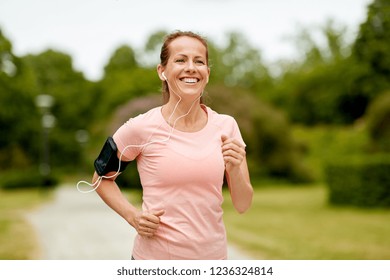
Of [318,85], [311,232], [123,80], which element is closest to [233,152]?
[311,232]

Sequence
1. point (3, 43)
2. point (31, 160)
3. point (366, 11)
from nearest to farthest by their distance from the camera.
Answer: point (3, 43) → point (366, 11) → point (31, 160)

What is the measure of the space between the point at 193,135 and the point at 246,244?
639cm

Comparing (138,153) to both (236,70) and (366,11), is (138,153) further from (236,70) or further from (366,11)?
(236,70)

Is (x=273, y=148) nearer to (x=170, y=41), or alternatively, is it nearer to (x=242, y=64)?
(x=242, y=64)

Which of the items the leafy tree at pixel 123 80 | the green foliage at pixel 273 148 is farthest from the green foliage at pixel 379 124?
the leafy tree at pixel 123 80

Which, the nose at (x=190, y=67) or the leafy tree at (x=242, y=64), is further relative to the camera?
the leafy tree at (x=242, y=64)

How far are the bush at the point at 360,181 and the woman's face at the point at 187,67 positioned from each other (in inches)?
529

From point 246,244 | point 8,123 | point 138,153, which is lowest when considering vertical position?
point 138,153

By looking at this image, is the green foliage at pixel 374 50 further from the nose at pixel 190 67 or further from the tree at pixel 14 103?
the nose at pixel 190 67

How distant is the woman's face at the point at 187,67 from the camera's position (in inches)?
70.6

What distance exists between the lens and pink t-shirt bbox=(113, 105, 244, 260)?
5.71 feet

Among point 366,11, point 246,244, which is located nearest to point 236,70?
point 366,11

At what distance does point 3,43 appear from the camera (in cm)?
940

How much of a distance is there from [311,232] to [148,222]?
8.73 metres
